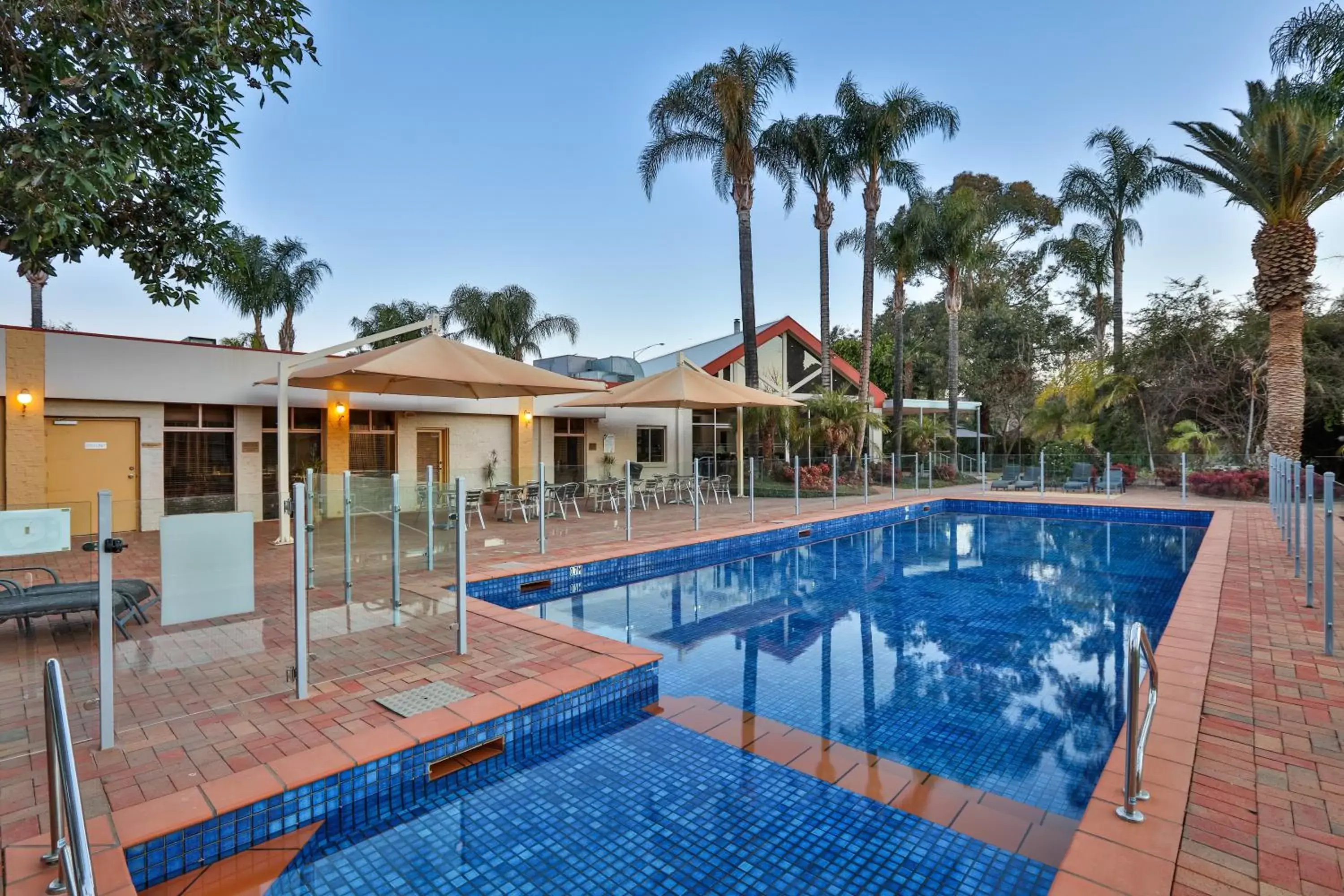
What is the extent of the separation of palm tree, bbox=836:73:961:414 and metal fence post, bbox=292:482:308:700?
16360mm

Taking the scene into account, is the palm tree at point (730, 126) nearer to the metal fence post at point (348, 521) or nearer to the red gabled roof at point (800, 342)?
the red gabled roof at point (800, 342)

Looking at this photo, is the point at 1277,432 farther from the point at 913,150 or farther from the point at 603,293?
the point at 603,293

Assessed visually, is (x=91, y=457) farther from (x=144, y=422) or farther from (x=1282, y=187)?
(x=1282, y=187)

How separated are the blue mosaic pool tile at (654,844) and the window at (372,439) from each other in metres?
10.7

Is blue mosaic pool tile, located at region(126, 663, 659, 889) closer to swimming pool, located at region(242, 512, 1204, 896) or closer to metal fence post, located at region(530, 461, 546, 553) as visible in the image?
swimming pool, located at region(242, 512, 1204, 896)

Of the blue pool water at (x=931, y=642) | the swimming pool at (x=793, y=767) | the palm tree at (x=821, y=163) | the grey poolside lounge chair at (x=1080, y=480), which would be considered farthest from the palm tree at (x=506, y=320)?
the swimming pool at (x=793, y=767)

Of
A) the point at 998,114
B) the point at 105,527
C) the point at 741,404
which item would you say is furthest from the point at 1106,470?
the point at 105,527

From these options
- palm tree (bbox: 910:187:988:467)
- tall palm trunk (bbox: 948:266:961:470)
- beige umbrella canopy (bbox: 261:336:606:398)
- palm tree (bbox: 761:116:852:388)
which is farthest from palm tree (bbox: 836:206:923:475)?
beige umbrella canopy (bbox: 261:336:606:398)

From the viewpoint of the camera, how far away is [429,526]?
195 inches

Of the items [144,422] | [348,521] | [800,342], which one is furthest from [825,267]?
[348,521]

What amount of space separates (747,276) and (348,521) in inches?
513

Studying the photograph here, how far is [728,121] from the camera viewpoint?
15484 mm

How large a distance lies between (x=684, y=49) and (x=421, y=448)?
11.6 metres

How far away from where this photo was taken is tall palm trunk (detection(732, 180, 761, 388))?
53.0 feet
